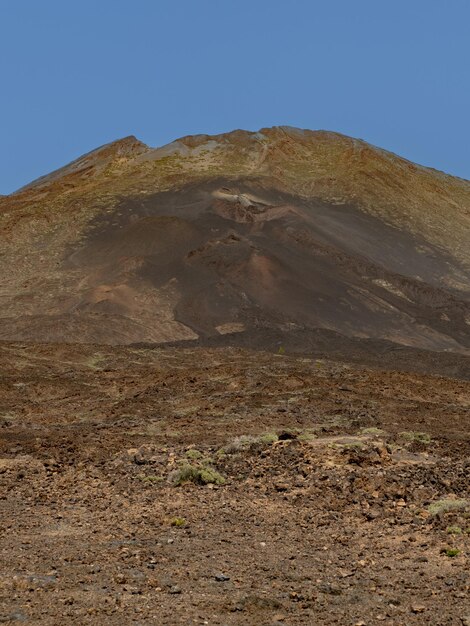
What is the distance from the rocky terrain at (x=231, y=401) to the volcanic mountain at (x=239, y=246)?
225 millimetres

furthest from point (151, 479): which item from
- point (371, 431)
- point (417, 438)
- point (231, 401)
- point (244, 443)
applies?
point (231, 401)

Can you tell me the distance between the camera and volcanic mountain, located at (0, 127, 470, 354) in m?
52.8

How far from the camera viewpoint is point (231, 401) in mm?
26484

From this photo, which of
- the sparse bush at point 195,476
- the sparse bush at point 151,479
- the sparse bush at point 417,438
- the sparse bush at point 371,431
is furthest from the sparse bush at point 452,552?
the sparse bush at point 371,431

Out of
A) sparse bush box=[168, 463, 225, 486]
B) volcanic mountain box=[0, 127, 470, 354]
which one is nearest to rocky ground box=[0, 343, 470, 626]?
sparse bush box=[168, 463, 225, 486]

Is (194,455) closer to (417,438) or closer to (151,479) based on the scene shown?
(151,479)

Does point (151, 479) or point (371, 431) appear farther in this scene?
point (371, 431)

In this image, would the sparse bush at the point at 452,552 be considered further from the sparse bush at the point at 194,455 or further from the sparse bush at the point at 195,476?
the sparse bush at the point at 194,455

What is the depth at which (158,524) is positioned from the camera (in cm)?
1323

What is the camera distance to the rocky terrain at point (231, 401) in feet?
34.6

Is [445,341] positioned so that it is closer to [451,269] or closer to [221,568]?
[451,269]

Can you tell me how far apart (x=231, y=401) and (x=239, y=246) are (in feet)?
116

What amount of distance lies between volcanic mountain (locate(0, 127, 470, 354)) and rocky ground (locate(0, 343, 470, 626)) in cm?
2615

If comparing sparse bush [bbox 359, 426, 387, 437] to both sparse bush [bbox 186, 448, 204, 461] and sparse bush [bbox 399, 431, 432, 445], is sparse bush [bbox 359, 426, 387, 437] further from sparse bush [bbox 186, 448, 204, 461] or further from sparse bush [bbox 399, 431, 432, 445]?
sparse bush [bbox 186, 448, 204, 461]
